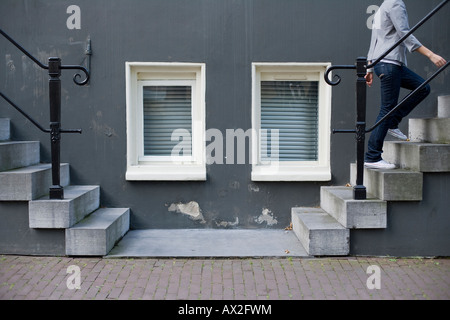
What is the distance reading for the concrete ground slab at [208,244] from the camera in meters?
5.38

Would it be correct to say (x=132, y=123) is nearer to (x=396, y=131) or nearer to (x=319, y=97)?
(x=319, y=97)

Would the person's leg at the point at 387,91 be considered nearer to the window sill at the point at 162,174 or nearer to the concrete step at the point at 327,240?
the concrete step at the point at 327,240

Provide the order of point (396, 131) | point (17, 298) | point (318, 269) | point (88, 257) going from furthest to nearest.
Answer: point (396, 131) → point (88, 257) → point (318, 269) → point (17, 298)

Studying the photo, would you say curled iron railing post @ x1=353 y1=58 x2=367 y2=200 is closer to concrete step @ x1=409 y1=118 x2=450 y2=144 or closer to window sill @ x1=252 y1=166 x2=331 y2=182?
concrete step @ x1=409 y1=118 x2=450 y2=144

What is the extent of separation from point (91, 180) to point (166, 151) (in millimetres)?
1065

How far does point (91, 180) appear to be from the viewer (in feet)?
21.2

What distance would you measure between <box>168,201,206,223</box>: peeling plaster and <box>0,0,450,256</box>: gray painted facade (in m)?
0.04

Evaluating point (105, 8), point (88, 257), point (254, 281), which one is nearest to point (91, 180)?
point (88, 257)

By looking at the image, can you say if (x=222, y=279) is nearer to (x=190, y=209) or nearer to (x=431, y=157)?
(x=190, y=209)

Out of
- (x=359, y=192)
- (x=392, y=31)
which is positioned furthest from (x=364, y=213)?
(x=392, y=31)

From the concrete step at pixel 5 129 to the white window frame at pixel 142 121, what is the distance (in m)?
1.57

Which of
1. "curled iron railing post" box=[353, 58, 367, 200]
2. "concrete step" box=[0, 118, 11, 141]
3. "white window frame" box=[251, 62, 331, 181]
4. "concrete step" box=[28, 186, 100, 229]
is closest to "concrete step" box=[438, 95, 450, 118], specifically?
"curled iron railing post" box=[353, 58, 367, 200]

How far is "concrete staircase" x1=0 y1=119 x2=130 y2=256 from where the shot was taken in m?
5.26

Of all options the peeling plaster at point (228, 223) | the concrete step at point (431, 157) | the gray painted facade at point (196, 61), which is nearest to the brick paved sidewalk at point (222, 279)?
the concrete step at point (431, 157)
